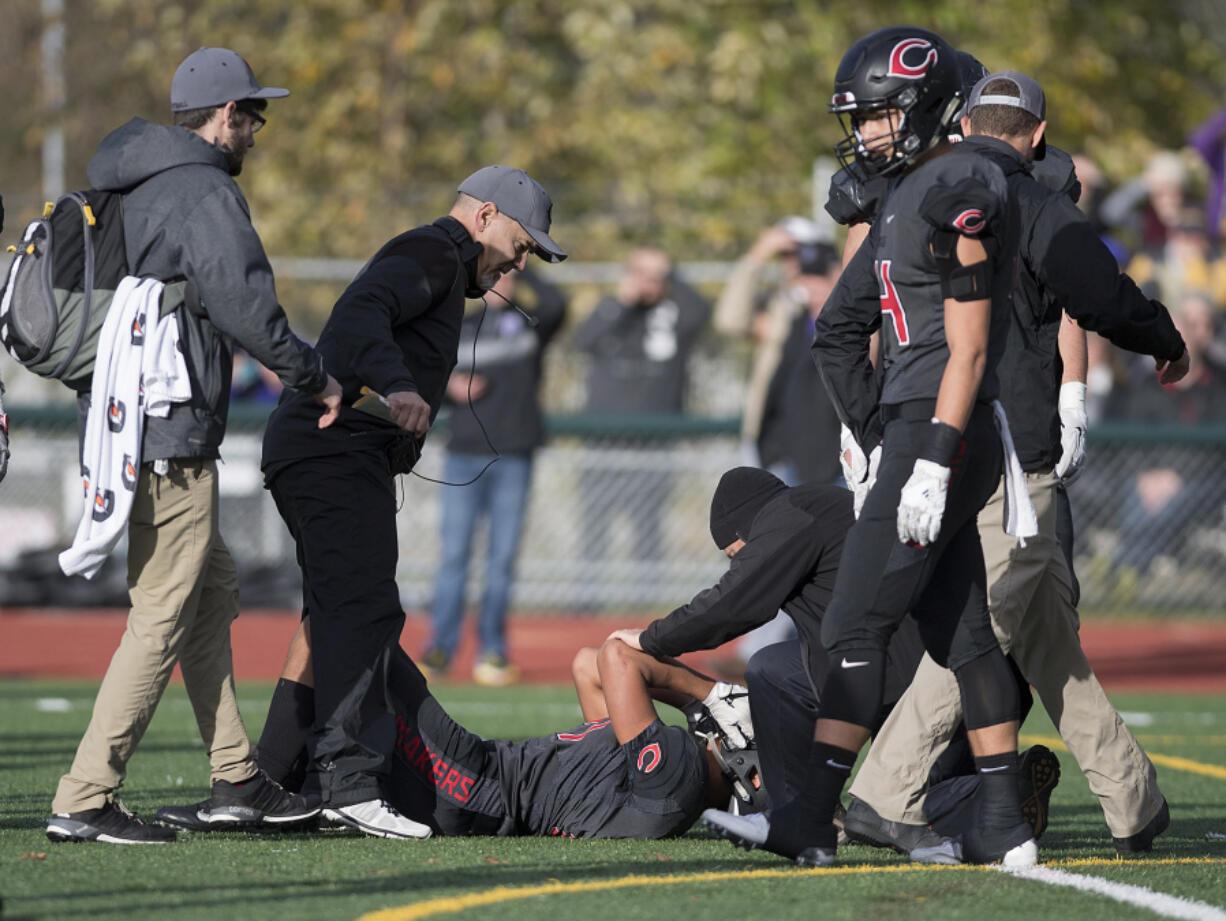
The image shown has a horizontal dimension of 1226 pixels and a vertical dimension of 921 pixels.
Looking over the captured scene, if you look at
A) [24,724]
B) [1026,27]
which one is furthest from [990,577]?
[1026,27]

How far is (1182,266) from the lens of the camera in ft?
47.8

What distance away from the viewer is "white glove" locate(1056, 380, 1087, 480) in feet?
18.6

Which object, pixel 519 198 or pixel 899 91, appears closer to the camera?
pixel 899 91

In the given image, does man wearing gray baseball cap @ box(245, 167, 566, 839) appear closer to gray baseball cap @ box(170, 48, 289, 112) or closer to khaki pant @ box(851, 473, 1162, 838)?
gray baseball cap @ box(170, 48, 289, 112)

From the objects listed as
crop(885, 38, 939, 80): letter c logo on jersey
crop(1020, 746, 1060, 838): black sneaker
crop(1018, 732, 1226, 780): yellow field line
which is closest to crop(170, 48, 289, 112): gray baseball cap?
crop(885, 38, 939, 80): letter c logo on jersey

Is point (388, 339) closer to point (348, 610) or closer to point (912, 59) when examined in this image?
point (348, 610)

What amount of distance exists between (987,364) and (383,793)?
224cm

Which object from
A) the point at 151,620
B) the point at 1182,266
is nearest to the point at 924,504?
the point at 151,620

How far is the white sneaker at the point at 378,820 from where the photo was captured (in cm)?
548

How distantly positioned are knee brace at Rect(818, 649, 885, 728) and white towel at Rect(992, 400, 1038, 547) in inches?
20.9

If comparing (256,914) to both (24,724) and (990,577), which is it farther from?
(24,724)

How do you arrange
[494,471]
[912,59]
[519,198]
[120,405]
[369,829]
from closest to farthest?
1. [912,59]
2. [120,405]
3. [369,829]
4. [519,198]
5. [494,471]

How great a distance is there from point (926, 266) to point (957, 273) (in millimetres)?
139

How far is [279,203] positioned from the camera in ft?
68.7
